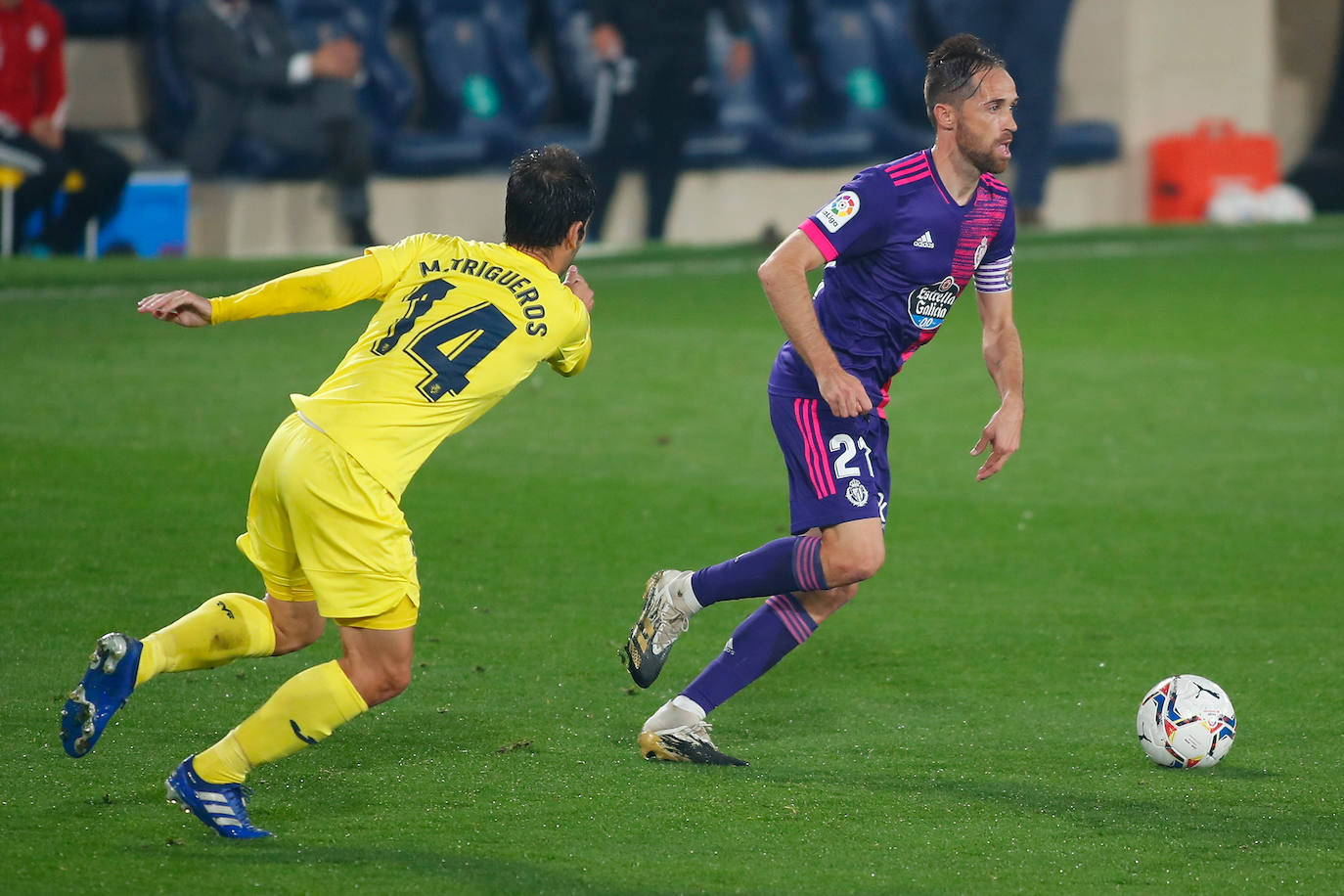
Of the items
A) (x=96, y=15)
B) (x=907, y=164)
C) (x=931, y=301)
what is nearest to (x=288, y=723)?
(x=931, y=301)

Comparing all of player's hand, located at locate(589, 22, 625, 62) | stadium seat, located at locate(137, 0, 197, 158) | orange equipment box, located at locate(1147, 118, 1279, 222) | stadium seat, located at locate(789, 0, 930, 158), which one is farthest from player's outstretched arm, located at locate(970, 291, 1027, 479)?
orange equipment box, located at locate(1147, 118, 1279, 222)

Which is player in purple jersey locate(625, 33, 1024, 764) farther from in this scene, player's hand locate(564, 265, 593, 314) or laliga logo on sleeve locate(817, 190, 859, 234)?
player's hand locate(564, 265, 593, 314)

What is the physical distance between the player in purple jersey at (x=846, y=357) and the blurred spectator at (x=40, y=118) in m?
9.53

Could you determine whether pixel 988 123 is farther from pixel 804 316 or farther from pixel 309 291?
pixel 309 291

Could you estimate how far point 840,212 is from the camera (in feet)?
17.4

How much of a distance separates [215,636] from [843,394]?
68.5 inches

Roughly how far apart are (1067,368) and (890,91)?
8871mm

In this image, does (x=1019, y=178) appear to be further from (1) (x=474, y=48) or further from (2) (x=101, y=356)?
(2) (x=101, y=356)

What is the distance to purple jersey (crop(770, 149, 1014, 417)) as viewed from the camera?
5324mm

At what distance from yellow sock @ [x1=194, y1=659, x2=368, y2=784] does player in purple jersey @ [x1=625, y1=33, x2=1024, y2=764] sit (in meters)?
1.10

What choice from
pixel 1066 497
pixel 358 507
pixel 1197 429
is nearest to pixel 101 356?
pixel 1066 497

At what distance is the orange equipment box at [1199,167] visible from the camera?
20344 mm

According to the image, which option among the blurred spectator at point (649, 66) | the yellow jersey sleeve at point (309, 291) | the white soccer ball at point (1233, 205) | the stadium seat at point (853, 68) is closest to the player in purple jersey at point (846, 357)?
the yellow jersey sleeve at point (309, 291)

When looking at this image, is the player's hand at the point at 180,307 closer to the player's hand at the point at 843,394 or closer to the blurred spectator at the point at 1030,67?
the player's hand at the point at 843,394
